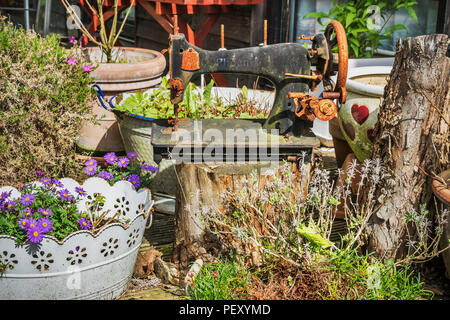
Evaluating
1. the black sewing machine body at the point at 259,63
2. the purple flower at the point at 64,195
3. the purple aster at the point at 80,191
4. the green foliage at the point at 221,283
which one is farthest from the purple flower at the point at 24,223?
the black sewing machine body at the point at 259,63

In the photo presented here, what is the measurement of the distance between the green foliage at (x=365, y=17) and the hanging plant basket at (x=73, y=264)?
10.7 feet

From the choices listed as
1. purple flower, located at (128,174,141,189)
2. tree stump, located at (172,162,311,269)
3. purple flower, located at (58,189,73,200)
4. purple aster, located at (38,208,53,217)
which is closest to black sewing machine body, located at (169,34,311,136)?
tree stump, located at (172,162,311,269)

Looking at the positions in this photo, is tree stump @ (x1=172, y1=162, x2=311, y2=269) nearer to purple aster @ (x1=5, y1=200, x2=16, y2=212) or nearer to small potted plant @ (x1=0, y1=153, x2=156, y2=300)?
small potted plant @ (x1=0, y1=153, x2=156, y2=300)

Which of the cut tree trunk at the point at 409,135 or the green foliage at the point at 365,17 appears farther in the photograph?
the green foliage at the point at 365,17

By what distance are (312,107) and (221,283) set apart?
0.98m

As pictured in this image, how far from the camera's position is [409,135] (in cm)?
299

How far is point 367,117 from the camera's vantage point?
362 cm

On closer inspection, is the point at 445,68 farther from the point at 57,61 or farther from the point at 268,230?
the point at 57,61

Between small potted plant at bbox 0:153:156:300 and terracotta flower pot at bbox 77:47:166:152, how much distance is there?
4.15 feet

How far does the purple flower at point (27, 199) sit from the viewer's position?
282 centimetres

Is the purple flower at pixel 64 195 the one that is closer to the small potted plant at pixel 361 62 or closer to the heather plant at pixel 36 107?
the heather plant at pixel 36 107

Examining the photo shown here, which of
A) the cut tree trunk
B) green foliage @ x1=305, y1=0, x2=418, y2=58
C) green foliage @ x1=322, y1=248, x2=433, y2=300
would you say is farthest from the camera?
green foliage @ x1=305, y1=0, x2=418, y2=58

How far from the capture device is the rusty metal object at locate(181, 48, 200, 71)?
2988mm

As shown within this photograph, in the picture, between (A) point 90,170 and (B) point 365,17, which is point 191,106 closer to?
(A) point 90,170
